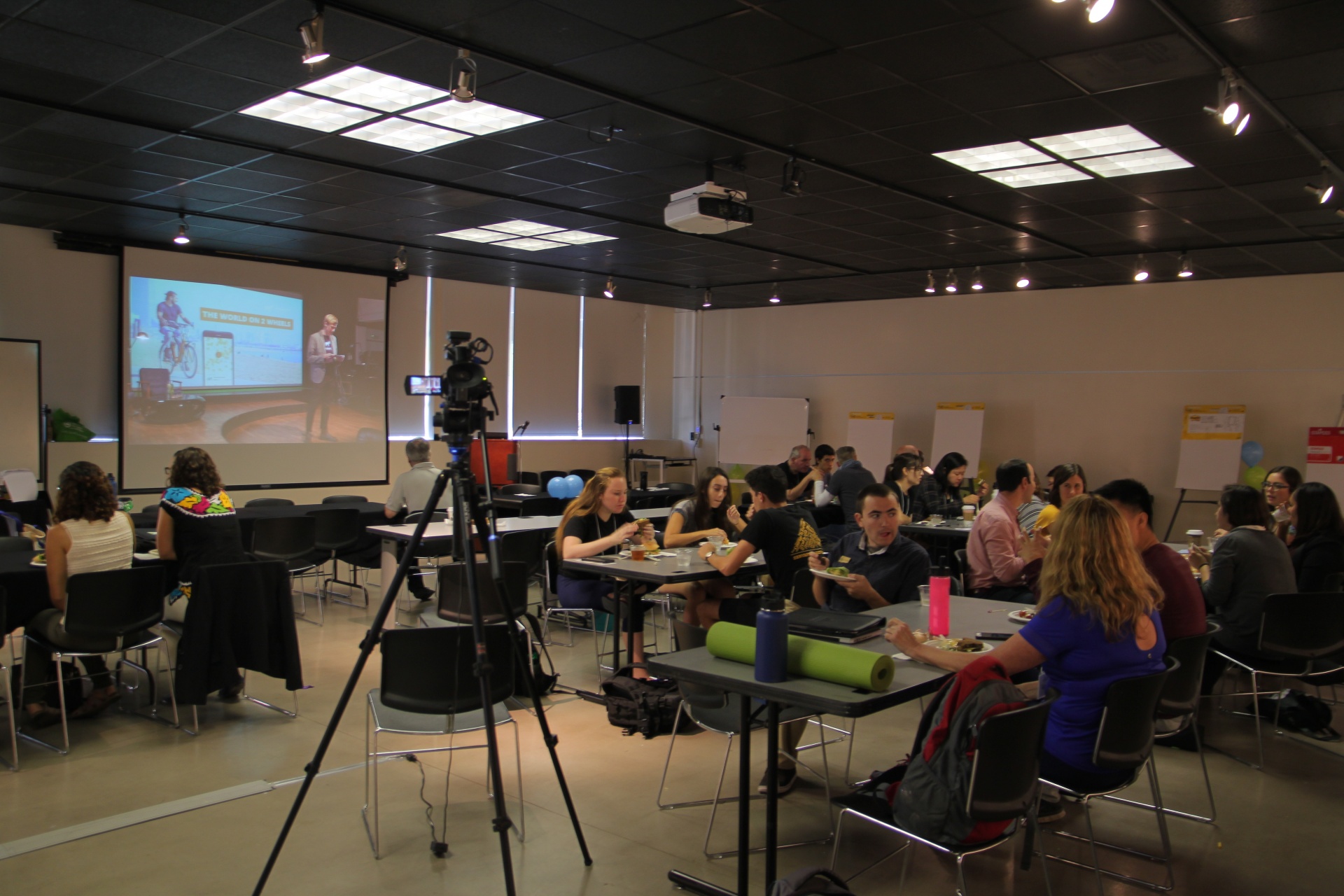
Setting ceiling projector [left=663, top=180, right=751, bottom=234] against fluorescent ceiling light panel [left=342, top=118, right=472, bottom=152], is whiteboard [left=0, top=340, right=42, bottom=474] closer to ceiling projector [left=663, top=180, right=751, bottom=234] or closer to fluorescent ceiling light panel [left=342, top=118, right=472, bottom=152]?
fluorescent ceiling light panel [left=342, top=118, right=472, bottom=152]

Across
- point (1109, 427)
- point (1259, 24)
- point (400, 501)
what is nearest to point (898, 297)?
point (1109, 427)

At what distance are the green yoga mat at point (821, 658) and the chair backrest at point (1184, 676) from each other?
118cm

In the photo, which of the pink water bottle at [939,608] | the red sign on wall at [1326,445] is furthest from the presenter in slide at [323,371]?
the red sign on wall at [1326,445]

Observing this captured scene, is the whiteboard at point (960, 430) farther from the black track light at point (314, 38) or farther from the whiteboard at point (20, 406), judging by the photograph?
the whiteboard at point (20, 406)

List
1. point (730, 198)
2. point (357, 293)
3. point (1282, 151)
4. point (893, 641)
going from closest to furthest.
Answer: point (893, 641), point (1282, 151), point (730, 198), point (357, 293)

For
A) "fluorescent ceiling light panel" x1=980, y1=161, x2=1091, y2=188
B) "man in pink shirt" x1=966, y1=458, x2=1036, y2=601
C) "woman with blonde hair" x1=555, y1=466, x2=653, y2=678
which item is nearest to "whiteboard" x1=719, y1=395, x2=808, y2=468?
"fluorescent ceiling light panel" x1=980, y1=161, x2=1091, y2=188

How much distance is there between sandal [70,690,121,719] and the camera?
4586 mm

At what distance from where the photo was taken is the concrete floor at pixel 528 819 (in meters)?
3.03

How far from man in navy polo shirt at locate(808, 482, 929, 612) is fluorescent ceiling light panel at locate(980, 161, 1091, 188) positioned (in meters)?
3.12

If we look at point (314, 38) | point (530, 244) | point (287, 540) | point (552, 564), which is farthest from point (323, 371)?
point (314, 38)

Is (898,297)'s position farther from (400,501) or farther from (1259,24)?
(1259,24)

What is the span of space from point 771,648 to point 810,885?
670 millimetres

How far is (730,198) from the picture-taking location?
6.12 m

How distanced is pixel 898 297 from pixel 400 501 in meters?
7.50
